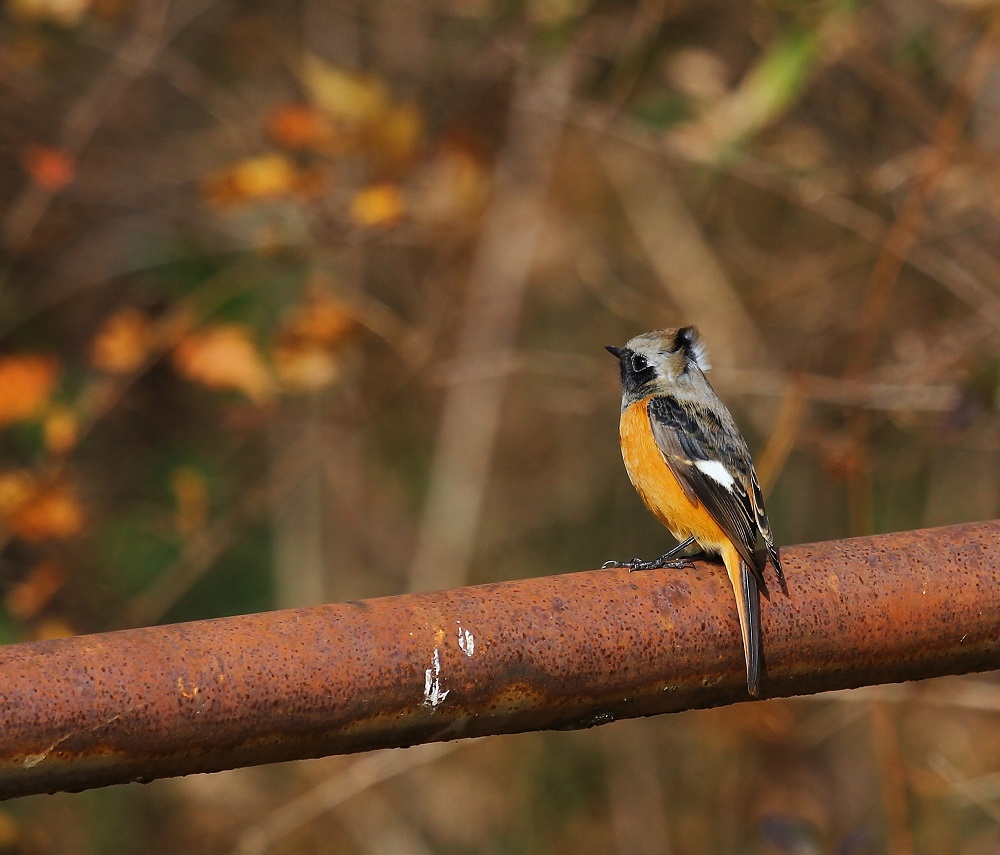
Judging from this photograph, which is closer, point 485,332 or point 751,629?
point 751,629

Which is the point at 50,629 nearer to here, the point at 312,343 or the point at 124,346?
the point at 124,346

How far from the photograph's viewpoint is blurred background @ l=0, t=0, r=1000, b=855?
19.3ft

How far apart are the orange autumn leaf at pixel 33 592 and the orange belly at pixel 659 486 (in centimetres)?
301

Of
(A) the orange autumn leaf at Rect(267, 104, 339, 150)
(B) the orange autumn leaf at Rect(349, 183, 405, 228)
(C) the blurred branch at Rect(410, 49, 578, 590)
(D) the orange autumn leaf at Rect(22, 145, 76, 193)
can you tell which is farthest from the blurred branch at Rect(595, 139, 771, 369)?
(D) the orange autumn leaf at Rect(22, 145, 76, 193)

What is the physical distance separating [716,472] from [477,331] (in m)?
4.03

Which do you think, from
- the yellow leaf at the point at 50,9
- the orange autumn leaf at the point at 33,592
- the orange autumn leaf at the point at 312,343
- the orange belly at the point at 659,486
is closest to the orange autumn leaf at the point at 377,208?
the orange autumn leaf at the point at 312,343

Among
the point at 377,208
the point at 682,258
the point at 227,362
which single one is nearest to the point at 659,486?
the point at 377,208

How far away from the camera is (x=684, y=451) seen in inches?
163

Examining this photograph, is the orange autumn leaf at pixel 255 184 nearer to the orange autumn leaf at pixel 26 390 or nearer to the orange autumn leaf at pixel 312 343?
the orange autumn leaf at pixel 312 343

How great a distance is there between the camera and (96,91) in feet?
A: 22.5

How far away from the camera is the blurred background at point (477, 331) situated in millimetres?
5871

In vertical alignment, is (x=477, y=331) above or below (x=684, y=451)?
above

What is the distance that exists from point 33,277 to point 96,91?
3.81 feet

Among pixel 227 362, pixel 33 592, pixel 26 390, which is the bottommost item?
pixel 33 592
